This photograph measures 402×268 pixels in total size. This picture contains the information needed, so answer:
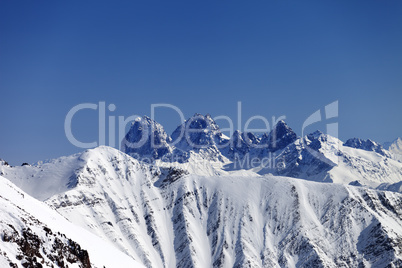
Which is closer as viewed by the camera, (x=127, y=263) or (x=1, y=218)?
(x=1, y=218)

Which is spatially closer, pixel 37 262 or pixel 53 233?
pixel 37 262

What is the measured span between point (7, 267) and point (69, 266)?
1589cm

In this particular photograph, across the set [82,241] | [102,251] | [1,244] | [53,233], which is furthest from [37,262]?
[102,251]

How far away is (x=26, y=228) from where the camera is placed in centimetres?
7881

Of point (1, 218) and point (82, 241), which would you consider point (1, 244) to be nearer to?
point (1, 218)

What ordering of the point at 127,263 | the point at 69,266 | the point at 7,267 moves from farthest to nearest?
1. the point at 127,263
2. the point at 69,266
3. the point at 7,267

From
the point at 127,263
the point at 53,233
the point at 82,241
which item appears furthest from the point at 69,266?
the point at 127,263

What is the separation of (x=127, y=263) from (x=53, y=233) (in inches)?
1376

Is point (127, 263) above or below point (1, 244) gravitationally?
below

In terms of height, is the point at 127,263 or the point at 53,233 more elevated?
the point at 53,233

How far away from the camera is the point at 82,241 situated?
103000 millimetres

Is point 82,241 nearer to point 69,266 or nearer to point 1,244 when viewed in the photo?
point 69,266

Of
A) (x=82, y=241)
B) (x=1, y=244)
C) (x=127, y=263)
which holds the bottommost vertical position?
(x=127, y=263)

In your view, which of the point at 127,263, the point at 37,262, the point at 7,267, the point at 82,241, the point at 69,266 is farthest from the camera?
the point at 127,263
